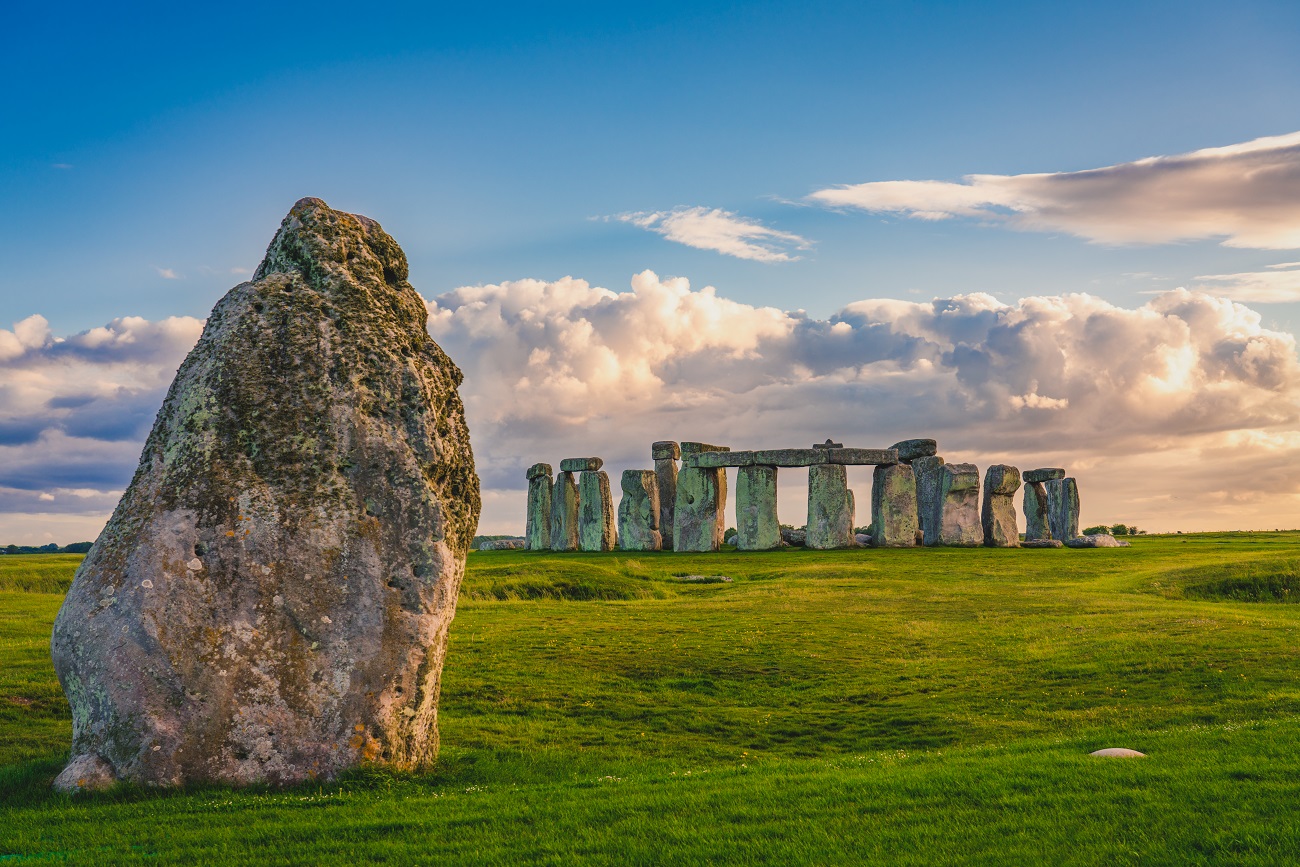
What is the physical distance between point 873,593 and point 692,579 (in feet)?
20.9

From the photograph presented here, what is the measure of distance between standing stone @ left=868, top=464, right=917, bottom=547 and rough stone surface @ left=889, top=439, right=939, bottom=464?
7.83 ft

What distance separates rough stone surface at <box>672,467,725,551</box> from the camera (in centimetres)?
4619

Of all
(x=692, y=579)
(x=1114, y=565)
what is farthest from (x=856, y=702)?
(x=1114, y=565)

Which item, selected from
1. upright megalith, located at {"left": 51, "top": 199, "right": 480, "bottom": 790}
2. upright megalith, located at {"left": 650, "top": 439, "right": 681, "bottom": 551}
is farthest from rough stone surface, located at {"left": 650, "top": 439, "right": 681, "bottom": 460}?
upright megalith, located at {"left": 51, "top": 199, "right": 480, "bottom": 790}

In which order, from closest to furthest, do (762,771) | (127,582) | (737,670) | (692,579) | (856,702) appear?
(127,582) → (762,771) → (856,702) → (737,670) → (692,579)

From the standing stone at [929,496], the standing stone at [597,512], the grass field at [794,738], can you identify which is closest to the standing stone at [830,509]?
the standing stone at [929,496]

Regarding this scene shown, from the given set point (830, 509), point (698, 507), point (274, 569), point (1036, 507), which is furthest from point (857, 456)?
point (274, 569)

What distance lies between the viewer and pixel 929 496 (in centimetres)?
4778

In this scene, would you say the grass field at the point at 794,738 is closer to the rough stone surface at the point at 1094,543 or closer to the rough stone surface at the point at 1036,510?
the rough stone surface at the point at 1094,543

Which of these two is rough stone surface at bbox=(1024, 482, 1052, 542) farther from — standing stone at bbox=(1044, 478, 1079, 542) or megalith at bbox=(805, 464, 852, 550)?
megalith at bbox=(805, 464, 852, 550)

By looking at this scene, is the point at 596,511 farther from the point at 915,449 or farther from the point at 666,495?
the point at 915,449

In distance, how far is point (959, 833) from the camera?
8.12 m

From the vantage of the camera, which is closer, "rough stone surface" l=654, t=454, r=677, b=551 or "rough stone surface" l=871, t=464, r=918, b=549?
"rough stone surface" l=871, t=464, r=918, b=549

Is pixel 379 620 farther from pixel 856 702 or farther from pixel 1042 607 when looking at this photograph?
pixel 1042 607
